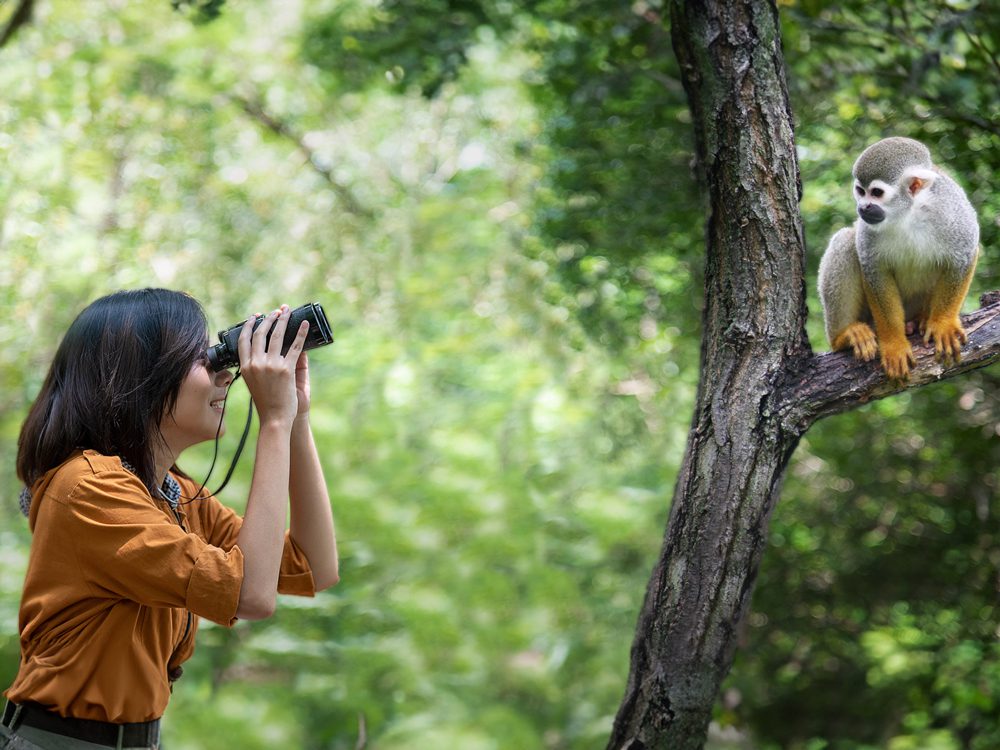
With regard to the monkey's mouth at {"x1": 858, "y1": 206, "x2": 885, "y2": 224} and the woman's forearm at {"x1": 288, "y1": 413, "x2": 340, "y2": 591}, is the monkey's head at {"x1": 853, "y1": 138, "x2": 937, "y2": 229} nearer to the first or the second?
the monkey's mouth at {"x1": 858, "y1": 206, "x2": 885, "y2": 224}

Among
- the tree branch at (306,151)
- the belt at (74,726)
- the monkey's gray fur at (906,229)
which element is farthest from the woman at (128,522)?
the tree branch at (306,151)

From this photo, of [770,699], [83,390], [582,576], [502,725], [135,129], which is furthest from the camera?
[135,129]

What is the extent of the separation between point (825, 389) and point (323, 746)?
3459 millimetres

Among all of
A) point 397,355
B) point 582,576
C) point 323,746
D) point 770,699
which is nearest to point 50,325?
point 397,355

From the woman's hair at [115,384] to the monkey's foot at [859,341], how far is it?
3.91 ft

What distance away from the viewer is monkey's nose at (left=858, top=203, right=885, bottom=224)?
81.8 inches

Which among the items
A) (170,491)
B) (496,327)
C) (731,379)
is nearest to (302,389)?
(170,491)

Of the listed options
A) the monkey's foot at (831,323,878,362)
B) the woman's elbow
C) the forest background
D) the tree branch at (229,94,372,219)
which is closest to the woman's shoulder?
the woman's elbow

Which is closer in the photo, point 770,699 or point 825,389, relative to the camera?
point 825,389

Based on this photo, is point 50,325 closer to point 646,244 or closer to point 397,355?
point 397,355

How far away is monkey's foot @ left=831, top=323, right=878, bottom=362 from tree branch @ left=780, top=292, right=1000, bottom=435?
1.0 inches

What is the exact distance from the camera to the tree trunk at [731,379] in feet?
5.42

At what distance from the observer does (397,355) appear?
Result: 6211 millimetres

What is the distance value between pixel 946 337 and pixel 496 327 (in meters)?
4.77
